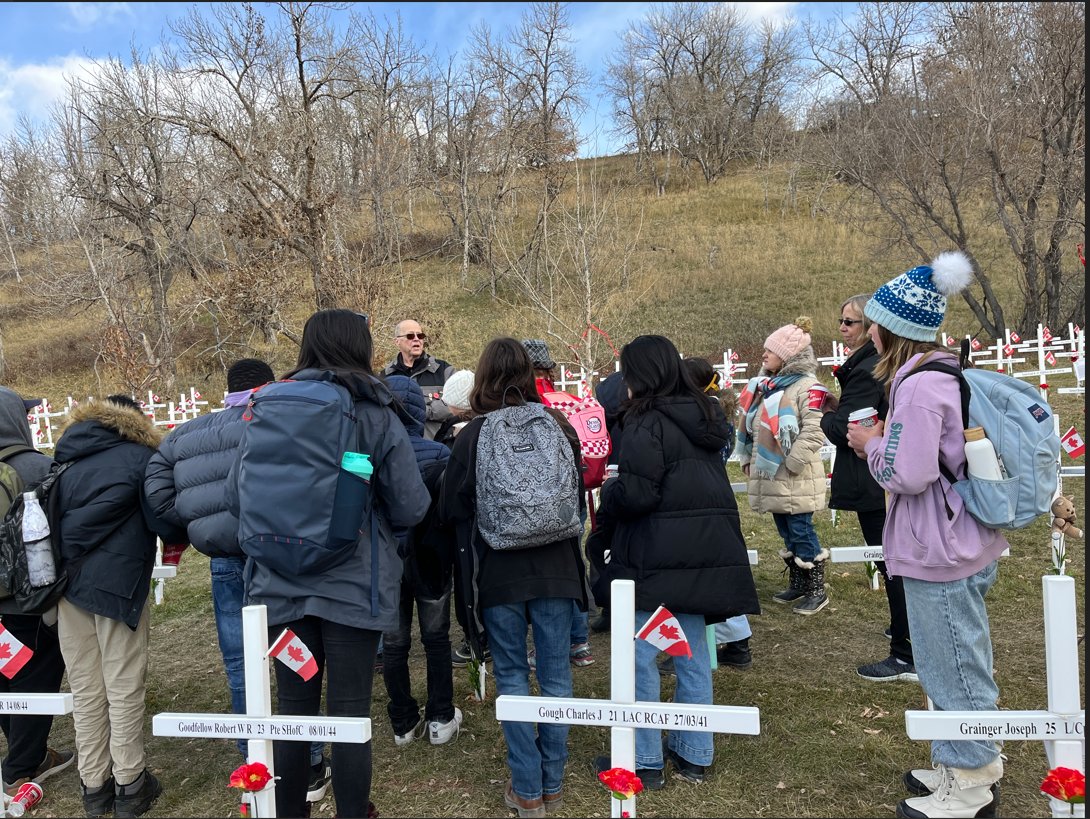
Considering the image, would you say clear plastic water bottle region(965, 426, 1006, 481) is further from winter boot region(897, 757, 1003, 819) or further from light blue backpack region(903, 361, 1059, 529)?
winter boot region(897, 757, 1003, 819)

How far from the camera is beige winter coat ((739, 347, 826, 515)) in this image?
182 inches

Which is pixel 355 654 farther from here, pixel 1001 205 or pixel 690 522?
pixel 1001 205

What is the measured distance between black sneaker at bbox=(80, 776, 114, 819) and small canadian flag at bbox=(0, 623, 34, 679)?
0.63 m

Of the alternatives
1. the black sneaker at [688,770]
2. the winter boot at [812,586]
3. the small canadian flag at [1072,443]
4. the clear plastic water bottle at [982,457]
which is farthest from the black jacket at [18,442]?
the small canadian flag at [1072,443]

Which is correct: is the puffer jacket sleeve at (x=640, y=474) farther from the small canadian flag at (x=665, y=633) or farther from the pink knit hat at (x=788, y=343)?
the pink knit hat at (x=788, y=343)

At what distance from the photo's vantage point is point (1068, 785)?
2.24m

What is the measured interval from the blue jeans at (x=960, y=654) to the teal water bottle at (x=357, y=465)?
202cm

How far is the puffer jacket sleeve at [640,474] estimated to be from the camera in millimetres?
2988

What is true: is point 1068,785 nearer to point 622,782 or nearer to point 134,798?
point 622,782

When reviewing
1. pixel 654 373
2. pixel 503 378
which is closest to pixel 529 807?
pixel 503 378

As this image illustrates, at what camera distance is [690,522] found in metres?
3.02

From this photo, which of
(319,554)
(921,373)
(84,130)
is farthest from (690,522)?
(84,130)

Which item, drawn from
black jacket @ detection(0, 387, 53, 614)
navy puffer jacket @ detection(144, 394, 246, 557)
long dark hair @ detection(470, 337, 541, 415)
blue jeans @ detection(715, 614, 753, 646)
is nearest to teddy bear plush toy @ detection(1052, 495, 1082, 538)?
blue jeans @ detection(715, 614, 753, 646)

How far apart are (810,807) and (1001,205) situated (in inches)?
724
